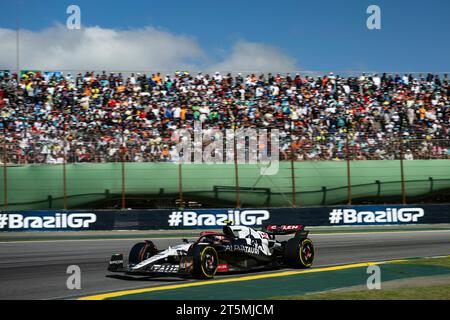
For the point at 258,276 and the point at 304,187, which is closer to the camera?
the point at 258,276

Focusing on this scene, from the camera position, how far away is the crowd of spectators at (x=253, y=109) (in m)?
22.0

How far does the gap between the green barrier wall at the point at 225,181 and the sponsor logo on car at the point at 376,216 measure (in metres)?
0.55

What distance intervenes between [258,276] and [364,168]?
12391 millimetres

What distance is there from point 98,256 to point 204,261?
4432 millimetres

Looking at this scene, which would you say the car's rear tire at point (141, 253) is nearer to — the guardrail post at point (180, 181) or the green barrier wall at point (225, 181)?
the green barrier wall at point (225, 181)

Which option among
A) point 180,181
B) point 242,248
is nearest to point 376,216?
point 180,181

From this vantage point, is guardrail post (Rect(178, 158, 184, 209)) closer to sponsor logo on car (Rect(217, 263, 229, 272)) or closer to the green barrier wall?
the green barrier wall

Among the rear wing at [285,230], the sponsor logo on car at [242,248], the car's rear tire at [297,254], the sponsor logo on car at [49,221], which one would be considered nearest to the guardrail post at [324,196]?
the sponsor logo on car at [49,221]

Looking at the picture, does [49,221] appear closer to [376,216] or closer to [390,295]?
[376,216]

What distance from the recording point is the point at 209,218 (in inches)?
834

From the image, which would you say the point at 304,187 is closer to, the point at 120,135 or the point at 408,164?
the point at 408,164

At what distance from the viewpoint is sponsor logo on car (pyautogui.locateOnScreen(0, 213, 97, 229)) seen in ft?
67.6
